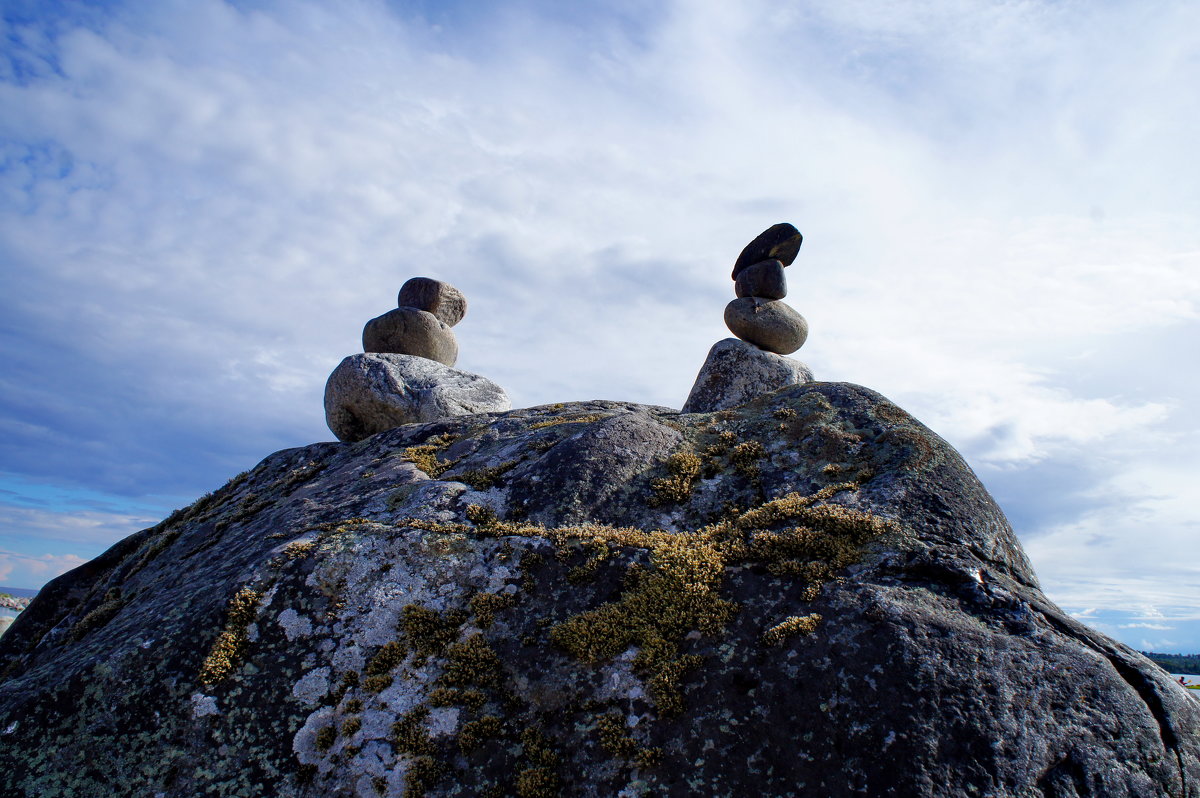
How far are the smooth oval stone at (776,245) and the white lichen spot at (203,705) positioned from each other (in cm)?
2614

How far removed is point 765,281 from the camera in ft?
92.6

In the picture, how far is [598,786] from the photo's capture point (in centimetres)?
475

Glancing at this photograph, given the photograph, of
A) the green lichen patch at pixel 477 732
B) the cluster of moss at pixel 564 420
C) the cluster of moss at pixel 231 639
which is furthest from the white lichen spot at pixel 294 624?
the cluster of moss at pixel 564 420

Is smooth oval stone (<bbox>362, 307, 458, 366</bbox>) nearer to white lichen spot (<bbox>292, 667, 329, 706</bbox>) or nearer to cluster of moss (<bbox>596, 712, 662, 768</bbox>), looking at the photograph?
white lichen spot (<bbox>292, 667, 329, 706</bbox>)

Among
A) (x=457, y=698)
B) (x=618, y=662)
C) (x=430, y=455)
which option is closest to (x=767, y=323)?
(x=430, y=455)

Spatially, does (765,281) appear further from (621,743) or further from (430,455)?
(621,743)

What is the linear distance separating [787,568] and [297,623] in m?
4.08

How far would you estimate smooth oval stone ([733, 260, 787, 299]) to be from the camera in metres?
28.2

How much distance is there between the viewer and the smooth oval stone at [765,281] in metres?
28.2

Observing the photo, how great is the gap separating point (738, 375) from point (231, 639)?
72.3ft

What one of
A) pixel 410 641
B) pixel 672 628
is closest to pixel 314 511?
pixel 410 641

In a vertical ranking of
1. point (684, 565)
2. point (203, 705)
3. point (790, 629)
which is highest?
point (684, 565)

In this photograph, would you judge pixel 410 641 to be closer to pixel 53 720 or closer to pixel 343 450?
pixel 53 720

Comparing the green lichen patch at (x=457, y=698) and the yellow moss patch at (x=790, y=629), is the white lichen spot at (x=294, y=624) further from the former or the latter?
the yellow moss patch at (x=790, y=629)
